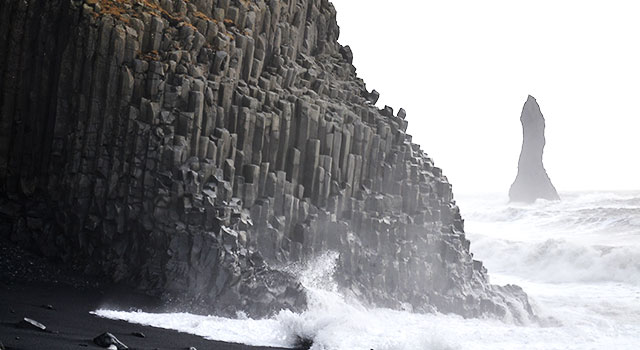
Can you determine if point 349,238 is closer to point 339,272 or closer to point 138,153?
point 339,272

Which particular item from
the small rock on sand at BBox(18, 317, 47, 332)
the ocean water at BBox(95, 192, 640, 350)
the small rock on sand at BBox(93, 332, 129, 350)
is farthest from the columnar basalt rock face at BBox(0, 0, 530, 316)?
the small rock on sand at BBox(93, 332, 129, 350)

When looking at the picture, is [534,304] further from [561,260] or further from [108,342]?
[108,342]

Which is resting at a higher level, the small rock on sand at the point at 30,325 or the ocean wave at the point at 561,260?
the ocean wave at the point at 561,260

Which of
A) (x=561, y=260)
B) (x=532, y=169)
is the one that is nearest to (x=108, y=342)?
(x=561, y=260)

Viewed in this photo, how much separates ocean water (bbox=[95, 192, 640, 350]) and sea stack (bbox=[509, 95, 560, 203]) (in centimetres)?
1365

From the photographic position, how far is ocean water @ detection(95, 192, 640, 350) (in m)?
22.8

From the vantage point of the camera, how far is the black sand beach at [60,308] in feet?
56.6

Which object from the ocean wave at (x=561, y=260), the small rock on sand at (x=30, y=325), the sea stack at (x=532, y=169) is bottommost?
the small rock on sand at (x=30, y=325)

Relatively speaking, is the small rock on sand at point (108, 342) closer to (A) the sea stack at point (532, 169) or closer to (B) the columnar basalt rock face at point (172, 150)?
(B) the columnar basalt rock face at point (172, 150)

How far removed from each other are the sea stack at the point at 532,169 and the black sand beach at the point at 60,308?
75.3 meters

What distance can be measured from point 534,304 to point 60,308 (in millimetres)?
26283

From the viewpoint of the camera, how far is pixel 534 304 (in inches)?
1528

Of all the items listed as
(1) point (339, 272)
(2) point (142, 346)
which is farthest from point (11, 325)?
(1) point (339, 272)

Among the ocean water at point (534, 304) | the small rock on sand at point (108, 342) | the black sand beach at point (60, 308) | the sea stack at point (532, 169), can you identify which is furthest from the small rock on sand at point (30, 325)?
the sea stack at point (532, 169)
